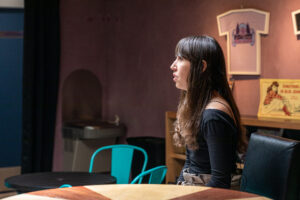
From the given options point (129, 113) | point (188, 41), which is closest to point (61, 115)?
point (129, 113)

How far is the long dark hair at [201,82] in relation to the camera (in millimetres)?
2012

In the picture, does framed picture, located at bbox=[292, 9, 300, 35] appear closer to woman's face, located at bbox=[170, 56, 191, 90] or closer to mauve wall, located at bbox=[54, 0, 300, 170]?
mauve wall, located at bbox=[54, 0, 300, 170]

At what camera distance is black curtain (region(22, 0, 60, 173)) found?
17.3ft

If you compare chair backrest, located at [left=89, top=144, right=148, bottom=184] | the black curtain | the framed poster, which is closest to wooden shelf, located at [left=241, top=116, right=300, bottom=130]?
the framed poster

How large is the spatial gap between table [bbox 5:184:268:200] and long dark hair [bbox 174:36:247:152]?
10.2 inches

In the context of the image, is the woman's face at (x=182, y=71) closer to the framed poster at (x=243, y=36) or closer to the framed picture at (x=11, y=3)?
the framed poster at (x=243, y=36)

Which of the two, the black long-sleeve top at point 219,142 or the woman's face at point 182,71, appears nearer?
the black long-sleeve top at point 219,142

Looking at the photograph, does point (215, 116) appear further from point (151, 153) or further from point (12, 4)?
point (12, 4)

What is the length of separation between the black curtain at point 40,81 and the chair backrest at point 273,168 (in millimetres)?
3666

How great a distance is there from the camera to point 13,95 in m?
5.46

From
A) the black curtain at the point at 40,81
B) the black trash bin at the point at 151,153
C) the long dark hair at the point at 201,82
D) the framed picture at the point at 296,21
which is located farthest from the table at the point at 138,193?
the black curtain at the point at 40,81

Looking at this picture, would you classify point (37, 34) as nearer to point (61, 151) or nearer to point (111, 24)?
point (111, 24)

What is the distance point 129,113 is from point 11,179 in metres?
2.58

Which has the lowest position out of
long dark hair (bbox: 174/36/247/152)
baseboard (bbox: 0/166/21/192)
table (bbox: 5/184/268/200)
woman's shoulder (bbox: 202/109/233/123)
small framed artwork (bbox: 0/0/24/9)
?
baseboard (bbox: 0/166/21/192)
